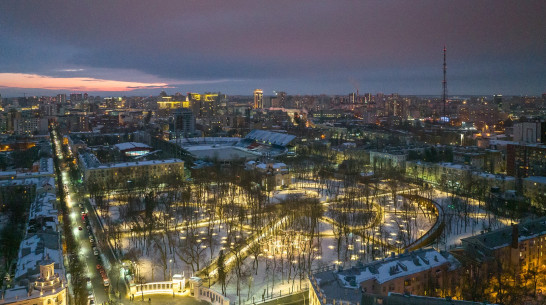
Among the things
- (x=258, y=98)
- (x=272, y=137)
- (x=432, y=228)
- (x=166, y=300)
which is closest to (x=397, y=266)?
(x=166, y=300)

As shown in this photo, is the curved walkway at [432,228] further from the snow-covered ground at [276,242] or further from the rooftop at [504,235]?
the rooftop at [504,235]

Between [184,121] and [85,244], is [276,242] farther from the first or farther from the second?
[184,121]

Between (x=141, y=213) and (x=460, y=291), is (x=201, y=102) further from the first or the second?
(x=460, y=291)

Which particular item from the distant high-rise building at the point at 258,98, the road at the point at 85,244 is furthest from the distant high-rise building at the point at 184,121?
the distant high-rise building at the point at 258,98

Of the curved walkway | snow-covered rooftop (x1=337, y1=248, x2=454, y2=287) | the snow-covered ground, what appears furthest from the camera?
the curved walkway

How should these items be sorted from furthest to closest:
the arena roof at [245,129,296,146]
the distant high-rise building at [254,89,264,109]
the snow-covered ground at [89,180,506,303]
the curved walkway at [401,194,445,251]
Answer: the distant high-rise building at [254,89,264,109] < the arena roof at [245,129,296,146] < the curved walkway at [401,194,445,251] < the snow-covered ground at [89,180,506,303]

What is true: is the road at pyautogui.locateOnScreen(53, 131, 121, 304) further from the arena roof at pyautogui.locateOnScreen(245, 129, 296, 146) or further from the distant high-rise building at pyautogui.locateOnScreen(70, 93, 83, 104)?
the distant high-rise building at pyautogui.locateOnScreen(70, 93, 83, 104)

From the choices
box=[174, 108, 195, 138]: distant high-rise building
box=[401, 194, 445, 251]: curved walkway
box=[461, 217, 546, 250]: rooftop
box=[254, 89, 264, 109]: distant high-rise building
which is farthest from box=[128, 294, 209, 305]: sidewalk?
box=[254, 89, 264, 109]: distant high-rise building

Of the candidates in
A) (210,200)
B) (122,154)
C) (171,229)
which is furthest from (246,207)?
(122,154)

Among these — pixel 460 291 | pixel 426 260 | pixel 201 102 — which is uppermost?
pixel 201 102
